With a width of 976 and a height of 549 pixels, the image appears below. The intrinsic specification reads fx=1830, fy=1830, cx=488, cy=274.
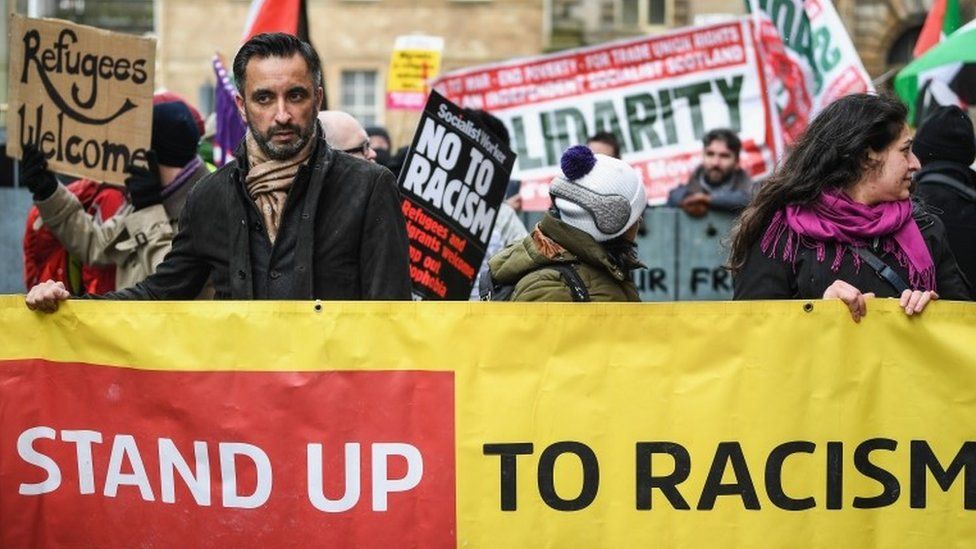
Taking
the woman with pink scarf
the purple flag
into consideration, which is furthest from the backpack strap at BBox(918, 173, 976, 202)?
the purple flag

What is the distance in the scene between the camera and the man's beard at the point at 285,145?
505 centimetres

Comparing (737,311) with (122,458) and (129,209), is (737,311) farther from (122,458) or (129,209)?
(129,209)

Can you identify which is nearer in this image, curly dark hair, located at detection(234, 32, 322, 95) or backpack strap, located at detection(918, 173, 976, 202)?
curly dark hair, located at detection(234, 32, 322, 95)

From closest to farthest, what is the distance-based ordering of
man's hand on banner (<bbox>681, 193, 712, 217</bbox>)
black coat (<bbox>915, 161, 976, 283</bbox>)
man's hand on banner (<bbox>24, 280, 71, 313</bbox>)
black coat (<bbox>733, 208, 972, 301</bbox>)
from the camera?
1. man's hand on banner (<bbox>24, 280, 71, 313</bbox>)
2. black coat (<bbox>733, 208, 972, 301</bbox>)
3. black coat (<bbox>915, 161, 976, 283</bbox>)
4. man's hand on banner (<bbox>681, 193, 712, 217</bbox>)

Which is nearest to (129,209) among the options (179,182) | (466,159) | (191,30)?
(179,182)

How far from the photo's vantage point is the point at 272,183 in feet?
16.6

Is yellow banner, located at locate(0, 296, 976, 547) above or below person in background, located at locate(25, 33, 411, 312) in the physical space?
below

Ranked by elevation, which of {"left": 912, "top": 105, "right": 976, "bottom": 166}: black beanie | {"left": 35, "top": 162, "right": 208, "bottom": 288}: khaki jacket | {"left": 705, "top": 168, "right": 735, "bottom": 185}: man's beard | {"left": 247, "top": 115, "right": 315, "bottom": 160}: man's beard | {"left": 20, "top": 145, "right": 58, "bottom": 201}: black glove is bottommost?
{"left": 705, "top": 168, "right": 735, "bottom": 185}: man's beard

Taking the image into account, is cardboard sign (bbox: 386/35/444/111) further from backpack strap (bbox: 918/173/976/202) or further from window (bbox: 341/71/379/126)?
window (bbox: 341/71/379/126)

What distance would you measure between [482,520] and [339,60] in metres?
36.1

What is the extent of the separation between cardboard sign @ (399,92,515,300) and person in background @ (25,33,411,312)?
181cm

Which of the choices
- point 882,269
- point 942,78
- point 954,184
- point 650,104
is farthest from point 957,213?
point 650,104

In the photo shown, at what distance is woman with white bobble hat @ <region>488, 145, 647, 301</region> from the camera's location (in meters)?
5.25

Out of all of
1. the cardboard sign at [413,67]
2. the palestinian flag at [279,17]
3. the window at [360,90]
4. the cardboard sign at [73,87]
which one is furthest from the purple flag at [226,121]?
the window at [360,90]
